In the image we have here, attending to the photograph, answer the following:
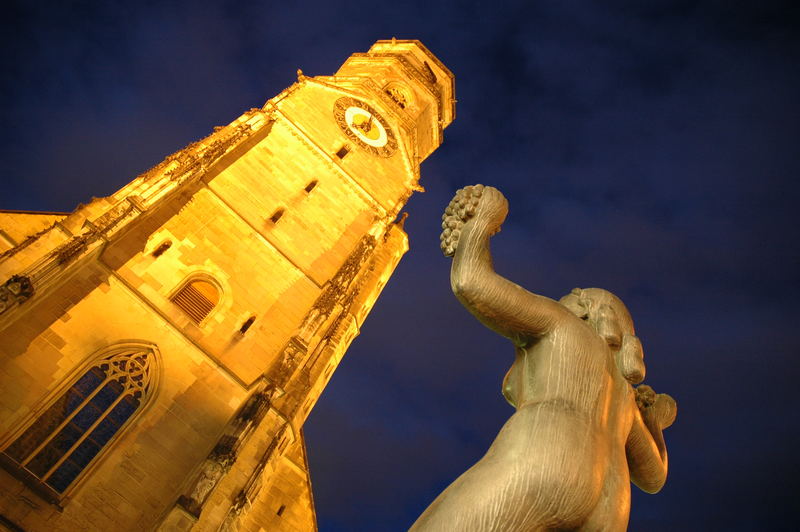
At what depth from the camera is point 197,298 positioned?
12086 mm

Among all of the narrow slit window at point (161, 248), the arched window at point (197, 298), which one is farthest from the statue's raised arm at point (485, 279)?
the narrow slit window at point (161, 248)

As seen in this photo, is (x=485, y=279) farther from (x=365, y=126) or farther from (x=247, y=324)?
(x=365, y=126)

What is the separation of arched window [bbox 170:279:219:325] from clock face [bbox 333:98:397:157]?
802 centimetres

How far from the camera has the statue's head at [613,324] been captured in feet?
8.31

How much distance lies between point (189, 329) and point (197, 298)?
84 cm

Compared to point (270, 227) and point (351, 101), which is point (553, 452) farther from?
point (351, 101)

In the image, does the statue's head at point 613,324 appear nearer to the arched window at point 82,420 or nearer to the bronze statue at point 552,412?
the bronze statue at point 552,412

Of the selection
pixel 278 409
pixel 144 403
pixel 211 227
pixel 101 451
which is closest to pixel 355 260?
pixel 211 227

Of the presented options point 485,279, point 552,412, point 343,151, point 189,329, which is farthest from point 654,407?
point 343,151

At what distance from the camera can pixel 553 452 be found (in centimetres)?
199

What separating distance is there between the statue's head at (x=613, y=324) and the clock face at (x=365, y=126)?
1630cm

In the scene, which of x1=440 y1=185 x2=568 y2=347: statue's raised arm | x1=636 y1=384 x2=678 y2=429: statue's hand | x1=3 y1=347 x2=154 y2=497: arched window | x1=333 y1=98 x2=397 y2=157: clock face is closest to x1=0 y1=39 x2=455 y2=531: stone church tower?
x1=3 y1=347 x2=154 y2=497: arched window

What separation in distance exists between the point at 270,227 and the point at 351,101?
7.13 metres

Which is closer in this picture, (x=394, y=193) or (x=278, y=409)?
(x=278, y=409)
